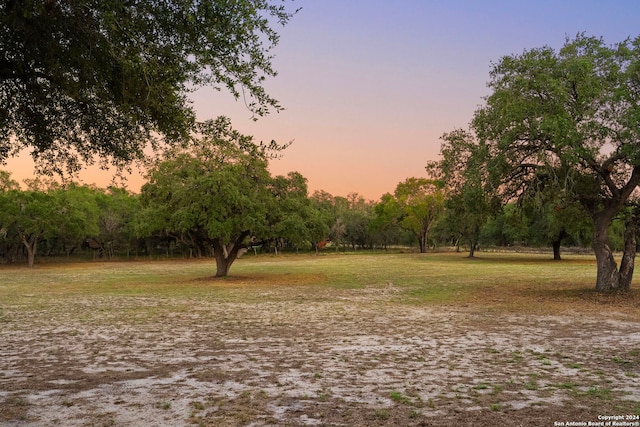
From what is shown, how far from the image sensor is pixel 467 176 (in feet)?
71.3

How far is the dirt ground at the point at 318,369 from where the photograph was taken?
6207mm

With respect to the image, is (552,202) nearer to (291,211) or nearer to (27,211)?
(291,211)

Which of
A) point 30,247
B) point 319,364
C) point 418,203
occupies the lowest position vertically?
point 319,364

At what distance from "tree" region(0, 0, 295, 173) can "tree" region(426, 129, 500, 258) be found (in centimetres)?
1380

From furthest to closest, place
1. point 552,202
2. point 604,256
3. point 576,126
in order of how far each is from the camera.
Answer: point 552,202 < point 604,256 < point 576,126

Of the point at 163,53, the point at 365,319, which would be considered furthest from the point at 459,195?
the point at 163,53

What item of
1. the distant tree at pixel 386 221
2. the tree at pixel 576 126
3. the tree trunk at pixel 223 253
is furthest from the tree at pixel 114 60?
the distant tree at pixel 386 221

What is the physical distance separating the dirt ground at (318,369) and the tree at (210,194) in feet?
44.7

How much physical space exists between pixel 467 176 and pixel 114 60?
658 inches

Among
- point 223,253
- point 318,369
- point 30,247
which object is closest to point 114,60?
point 318,369

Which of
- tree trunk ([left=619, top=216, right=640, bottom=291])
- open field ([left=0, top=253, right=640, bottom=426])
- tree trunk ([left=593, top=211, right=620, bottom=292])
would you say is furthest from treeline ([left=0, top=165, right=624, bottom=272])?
open field ([left=0, top=253, right=640, bottom=426])

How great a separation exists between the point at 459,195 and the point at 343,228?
86132mm

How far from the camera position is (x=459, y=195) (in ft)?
76.4

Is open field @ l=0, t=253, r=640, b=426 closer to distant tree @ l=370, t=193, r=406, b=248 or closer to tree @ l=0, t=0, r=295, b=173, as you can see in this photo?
tree @ l=0, t=0, r=295, b=173
